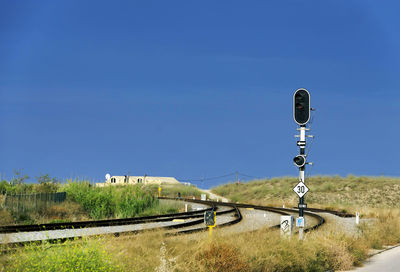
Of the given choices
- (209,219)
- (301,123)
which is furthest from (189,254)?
(301,123)

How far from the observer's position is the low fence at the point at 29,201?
28078mm

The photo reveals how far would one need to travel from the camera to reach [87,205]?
110 feet

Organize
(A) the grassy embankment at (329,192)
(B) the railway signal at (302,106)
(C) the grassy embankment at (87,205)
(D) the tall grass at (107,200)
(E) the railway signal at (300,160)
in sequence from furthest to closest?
(A) the grassy embankment at (329,192), (D) the tall grass at (107,200), (C) the grassy embankment at (87,205), (B) the railway signal at (302,106), (E) the railway signal at (300,160)

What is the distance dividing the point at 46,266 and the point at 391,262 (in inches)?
490

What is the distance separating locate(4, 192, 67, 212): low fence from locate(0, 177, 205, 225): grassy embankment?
24 cm

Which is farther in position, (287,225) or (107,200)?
(107,200)

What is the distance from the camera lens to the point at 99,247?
10.1 meters

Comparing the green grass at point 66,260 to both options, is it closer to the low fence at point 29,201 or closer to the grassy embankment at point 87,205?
the grassy embankment at point 87,205

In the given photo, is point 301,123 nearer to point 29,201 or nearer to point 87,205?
point 29,201

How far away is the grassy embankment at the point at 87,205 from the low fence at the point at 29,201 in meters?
0.24

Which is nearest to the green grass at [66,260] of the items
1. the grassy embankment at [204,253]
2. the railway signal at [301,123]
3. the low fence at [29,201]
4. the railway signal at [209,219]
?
the grassy embankment at [204,253]

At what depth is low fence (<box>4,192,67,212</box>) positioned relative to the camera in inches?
1105

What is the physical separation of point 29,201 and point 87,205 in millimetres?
5134

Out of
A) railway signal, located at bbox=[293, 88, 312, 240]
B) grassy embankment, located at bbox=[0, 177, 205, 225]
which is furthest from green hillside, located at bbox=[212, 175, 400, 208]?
railway signal, located at bbox=[293, 88, 312, 240]
